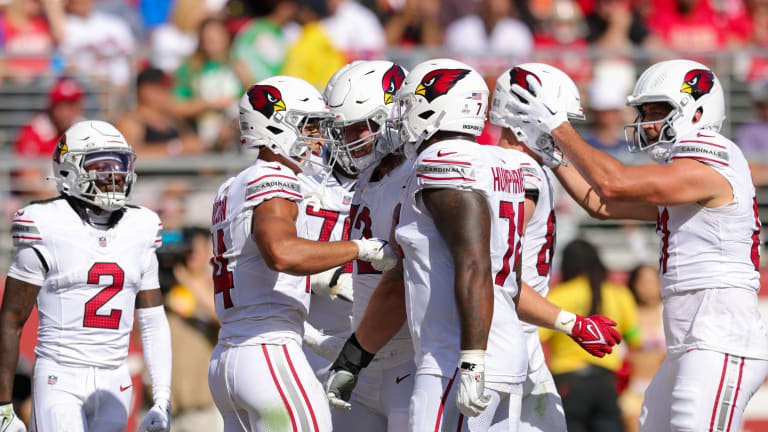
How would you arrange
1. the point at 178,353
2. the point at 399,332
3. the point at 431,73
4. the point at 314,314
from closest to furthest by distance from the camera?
the point at 431,73 → the point at 399,332 → the point at 314,314 → the point at 178,353

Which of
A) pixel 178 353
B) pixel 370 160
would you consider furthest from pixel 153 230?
pixel 178 353

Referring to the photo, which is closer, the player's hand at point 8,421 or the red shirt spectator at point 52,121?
the player's hand at point 8,421

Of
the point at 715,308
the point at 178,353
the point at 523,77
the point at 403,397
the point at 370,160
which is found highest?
the point at 523,77

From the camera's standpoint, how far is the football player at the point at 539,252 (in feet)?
16.9

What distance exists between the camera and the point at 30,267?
207 inches

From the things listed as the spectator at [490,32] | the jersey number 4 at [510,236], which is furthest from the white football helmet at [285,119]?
the spectator at [490,32]

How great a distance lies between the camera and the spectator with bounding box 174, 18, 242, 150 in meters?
10.2

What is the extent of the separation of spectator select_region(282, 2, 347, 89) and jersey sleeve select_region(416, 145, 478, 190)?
5.62 metres

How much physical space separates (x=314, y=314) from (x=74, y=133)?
1.62 meters

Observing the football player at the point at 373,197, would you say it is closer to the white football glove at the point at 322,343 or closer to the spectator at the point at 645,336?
the white football glove at the point at 322,343

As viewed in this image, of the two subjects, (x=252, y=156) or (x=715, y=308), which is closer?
(x=715, y=308)

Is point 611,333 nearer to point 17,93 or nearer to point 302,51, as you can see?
point 302,51

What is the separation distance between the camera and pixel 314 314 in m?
5.97

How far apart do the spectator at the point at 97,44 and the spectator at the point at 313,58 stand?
157cm
